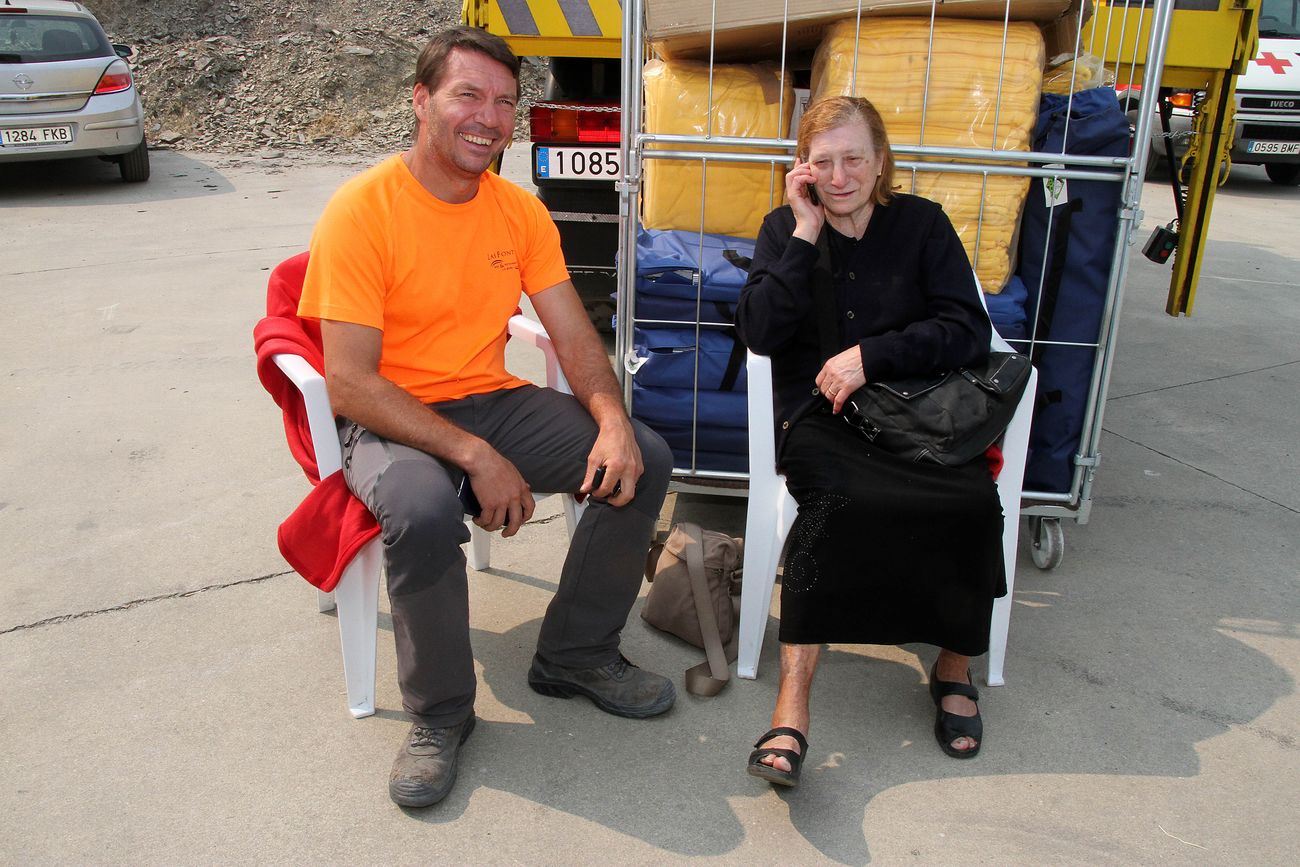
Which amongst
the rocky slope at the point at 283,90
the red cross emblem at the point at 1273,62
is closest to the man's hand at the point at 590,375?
the red cross emblem at the point at 1273,62

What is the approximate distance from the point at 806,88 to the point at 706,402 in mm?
1173

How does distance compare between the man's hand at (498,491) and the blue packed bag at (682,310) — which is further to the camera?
the blue packed bag at (682,310)

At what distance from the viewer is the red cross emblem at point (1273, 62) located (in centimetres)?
993

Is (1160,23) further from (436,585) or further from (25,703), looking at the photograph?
(25,703)

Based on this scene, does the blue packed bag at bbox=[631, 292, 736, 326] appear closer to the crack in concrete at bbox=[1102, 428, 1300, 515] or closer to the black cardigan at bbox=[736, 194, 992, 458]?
the black cardigan at bbox=[736, 194, 992, 458]

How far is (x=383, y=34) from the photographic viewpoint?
602 inches

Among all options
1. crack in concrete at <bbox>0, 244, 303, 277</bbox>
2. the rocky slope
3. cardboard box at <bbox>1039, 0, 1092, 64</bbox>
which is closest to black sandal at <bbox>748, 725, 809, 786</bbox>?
cardboard box at <bbox>1039, 0, 1092, 64</bbox>

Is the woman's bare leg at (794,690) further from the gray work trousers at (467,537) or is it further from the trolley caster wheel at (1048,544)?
the trolley caster wheel at (1048,544)

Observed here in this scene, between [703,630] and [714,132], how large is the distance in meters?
1.50

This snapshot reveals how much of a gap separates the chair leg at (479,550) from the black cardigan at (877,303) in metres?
0.99

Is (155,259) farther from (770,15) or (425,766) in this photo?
(425,766)

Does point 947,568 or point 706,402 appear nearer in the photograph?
point 947,568

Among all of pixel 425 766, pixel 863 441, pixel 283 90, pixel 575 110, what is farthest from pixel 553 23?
pixel 283 90

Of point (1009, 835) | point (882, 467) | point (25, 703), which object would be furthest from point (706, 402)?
point (25, 703)
